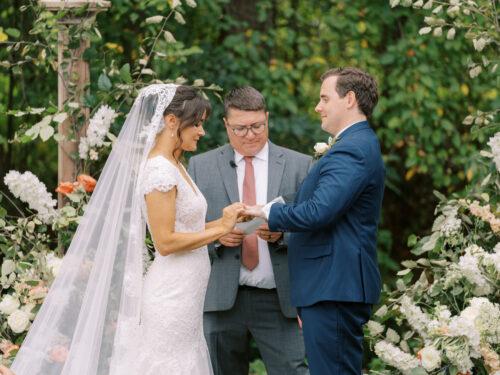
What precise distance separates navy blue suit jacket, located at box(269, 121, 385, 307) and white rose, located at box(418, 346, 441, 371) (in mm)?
498

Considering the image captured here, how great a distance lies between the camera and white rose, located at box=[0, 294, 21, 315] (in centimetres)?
416

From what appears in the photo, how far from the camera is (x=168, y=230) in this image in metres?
3.49

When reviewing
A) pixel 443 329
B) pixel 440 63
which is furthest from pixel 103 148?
pixel 440 63

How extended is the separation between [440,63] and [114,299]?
3.80 meters

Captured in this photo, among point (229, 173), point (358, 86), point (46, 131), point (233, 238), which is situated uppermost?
point (358, 86)

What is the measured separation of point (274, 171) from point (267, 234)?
0.30m

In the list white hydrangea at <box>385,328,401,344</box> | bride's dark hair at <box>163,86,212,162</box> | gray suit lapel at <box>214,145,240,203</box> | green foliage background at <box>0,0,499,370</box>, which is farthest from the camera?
green foliage background at <box>0,0,499,370</box>

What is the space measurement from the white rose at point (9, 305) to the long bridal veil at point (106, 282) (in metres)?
0.54

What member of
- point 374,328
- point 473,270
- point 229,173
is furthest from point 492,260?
point 229,173

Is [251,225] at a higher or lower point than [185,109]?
lower

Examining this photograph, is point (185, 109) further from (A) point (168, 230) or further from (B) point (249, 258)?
(B) point (249, 258)

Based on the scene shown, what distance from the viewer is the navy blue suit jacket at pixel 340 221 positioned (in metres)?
3.44

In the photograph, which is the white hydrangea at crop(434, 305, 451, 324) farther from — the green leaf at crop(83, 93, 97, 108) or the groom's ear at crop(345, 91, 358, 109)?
the green leaf at crop(83, 93, 97, 108)

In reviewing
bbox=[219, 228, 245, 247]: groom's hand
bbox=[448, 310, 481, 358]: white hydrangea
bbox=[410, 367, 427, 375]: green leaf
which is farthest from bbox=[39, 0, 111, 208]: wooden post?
bbox=[448, 310, 481, 358]: white hydrangea
